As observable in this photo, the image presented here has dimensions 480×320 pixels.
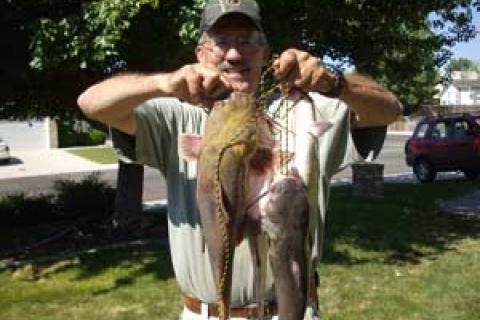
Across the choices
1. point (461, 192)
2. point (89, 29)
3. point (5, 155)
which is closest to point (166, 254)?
point (89, 29)

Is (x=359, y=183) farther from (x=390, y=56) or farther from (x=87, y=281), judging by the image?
(x=87, y=281)

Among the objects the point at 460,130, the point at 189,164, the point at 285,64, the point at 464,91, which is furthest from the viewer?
the point at 464,91

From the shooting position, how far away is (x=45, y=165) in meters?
30.0

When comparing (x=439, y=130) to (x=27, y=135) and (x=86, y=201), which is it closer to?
(x=86, y=201)

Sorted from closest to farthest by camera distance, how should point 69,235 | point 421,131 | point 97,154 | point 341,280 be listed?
point 341,280 → point 69,235 → point 421,131 → point 97,154

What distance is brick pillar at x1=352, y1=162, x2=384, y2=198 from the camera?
15922 mm

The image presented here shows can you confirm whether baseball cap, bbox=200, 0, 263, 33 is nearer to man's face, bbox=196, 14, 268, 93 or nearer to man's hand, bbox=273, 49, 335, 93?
man's face, bbox=196, 14, 268, 93

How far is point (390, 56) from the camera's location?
12438mm

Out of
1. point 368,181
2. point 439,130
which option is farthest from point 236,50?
point 439,130

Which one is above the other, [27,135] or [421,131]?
[421,131]

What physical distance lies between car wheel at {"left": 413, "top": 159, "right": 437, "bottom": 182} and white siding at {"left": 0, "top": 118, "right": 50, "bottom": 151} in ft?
78.3

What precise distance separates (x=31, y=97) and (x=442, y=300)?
674 centimetres

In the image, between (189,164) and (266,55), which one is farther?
(189,164)

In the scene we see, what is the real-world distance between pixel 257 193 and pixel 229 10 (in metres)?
0.77
